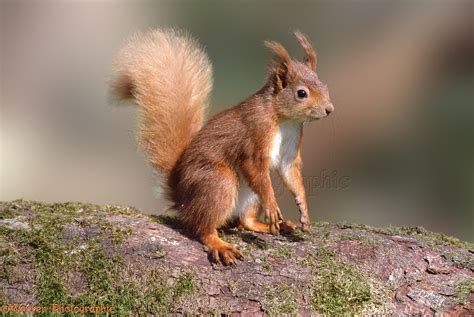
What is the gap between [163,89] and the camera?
3.36 m

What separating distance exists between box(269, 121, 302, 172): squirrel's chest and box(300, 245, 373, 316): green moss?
0.60 metres

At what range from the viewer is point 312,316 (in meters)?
2.55

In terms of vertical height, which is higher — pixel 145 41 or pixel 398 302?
pixel 145 41

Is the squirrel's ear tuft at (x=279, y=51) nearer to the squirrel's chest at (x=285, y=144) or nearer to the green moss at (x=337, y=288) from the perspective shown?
the squirrel's chest at (x=285, y=144)

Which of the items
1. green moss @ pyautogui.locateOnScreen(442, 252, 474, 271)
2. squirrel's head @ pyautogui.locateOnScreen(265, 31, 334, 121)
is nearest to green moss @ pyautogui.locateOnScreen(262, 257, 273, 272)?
squirrel's head @ pyautogui.locateOnScreen(265, 31, 334, 121)

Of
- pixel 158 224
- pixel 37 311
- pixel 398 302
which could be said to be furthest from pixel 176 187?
pixel 398 302

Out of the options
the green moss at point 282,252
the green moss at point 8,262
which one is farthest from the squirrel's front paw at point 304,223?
the green moss at point 8,262

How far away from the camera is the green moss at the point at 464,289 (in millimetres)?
2600

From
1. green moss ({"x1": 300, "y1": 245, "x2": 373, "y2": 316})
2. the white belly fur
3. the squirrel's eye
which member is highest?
the squirrel's eye

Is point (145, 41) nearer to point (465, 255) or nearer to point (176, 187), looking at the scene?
point (176, 187)

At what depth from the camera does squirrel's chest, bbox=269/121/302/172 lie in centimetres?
306

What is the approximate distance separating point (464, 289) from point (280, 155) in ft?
3.57

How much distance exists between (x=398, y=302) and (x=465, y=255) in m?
0.57

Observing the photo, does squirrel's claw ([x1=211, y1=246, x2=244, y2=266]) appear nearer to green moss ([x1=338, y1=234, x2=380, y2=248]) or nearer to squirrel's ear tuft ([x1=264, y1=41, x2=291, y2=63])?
green moss ([x1=338, y1=234, x2=380, y2=248])
